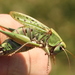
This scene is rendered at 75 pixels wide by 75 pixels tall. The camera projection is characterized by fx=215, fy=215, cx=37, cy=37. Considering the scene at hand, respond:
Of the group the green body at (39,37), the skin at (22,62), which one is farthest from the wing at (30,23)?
the skin at (22,62)

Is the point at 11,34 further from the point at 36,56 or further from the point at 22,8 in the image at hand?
the point at 22,8

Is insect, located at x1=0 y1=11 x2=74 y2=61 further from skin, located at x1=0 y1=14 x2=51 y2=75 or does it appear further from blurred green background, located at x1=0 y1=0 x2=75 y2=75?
blurred green background, located at x1=0 y1=0 x2=75 y2=75

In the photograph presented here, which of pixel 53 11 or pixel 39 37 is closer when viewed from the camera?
pixel 39 37

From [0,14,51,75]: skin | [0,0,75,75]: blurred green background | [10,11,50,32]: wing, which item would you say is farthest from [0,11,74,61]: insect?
[0,0,75,75]: blurred green background

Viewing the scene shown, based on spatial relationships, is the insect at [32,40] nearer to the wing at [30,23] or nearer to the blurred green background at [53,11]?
the wing at [30,23]

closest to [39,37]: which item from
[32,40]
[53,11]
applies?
[32,40]

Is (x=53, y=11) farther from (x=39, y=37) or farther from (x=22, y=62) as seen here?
(x=39, y=37)

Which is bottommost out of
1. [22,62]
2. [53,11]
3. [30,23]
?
[22,62]

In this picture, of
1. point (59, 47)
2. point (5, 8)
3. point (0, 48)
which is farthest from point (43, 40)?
point (5, 8)
